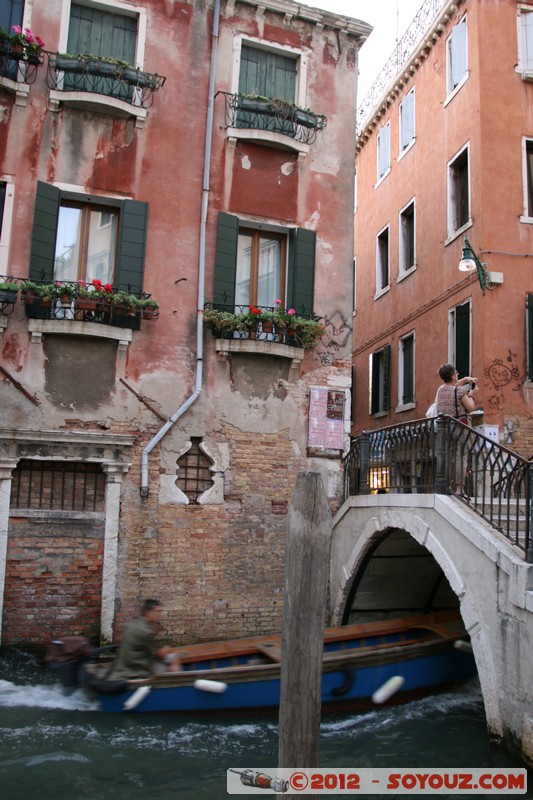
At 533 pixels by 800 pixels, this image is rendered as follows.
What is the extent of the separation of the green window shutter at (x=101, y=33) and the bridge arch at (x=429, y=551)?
7082 mm

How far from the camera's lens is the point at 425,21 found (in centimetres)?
1405

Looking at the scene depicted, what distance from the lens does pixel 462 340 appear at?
39.1ft

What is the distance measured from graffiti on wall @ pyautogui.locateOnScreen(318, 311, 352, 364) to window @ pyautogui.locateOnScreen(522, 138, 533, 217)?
358 cm

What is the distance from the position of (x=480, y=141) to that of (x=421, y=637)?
775 centimetres

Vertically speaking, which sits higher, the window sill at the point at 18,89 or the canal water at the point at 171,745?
the window sill at the point at 18,89

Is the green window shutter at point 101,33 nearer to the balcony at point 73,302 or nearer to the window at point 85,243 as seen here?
the window at point 85,243

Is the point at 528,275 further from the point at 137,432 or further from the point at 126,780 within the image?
the point at 126,780

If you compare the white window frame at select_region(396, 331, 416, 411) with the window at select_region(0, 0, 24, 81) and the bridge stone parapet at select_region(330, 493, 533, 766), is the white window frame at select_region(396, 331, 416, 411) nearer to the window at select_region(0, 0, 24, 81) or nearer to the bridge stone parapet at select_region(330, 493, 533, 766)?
the bridge stone parapet at select_region(330, 493, 533, 766)

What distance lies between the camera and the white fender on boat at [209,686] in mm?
7562

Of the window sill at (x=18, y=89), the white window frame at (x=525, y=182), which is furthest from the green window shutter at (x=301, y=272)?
the window sill at (x=18, y=89)

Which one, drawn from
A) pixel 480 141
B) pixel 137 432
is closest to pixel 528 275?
pixel 480 141

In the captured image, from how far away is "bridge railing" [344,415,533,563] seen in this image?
22.3 ft

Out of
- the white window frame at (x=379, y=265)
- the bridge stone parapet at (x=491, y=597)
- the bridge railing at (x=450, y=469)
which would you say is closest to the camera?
the bridge stone parapet at (x=491, y=597)

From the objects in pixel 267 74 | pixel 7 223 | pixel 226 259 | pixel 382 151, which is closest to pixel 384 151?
pixel 382 151
